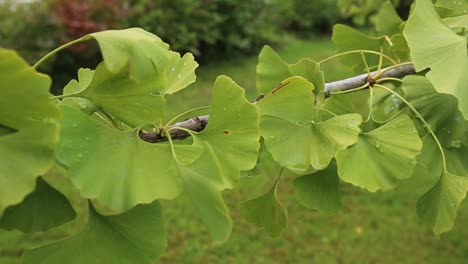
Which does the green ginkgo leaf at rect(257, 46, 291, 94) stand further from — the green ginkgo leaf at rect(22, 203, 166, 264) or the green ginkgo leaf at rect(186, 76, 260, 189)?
the green ginkgo leaf at rect(22, 203, 166, 264)

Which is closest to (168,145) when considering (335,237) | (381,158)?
(381,158)

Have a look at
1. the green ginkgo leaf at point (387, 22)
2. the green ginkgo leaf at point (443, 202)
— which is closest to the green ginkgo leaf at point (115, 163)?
the green ginkgo leaf at point (443, 202)

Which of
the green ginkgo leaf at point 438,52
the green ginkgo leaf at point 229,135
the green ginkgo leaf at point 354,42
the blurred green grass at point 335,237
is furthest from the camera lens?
the blurred green grass at point 335,237

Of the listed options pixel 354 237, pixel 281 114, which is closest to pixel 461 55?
pixel 281 114

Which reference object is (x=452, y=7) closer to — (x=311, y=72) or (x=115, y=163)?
(x=311, y=72)

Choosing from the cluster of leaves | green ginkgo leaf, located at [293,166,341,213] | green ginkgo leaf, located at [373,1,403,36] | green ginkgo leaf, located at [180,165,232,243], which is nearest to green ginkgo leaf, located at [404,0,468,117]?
the cluster of leaves

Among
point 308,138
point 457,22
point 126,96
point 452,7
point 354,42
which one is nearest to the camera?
point 126,96

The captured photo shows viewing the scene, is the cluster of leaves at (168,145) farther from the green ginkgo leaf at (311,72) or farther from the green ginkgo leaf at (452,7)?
the green ginkgo leaf at (452,7)
